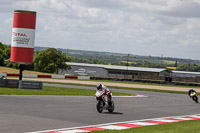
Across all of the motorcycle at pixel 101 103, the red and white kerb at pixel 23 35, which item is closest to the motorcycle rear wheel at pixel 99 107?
the motorcycle at pixel 101 103

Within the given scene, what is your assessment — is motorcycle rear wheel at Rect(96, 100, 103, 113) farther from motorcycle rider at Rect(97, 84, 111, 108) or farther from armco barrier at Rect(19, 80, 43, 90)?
armco barrier at Rect(19, 80, 43, 90)

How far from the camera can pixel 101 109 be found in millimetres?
18656

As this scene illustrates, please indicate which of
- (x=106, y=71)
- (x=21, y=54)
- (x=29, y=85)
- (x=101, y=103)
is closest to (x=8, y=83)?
(x=29, y=85)

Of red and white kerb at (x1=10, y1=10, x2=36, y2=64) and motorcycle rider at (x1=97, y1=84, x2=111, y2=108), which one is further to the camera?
red and white kerb at (x1=10, y1=10, x2=36, y2=64)

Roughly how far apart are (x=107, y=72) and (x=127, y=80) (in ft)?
135

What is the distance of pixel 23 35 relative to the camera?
3666 centimetres

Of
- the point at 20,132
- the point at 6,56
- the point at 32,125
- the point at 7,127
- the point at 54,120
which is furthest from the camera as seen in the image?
the point at 6,56

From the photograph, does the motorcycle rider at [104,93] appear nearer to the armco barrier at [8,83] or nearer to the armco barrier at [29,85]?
the armco barrier at [29,85]

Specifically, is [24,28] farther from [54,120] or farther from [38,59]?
[38,59]

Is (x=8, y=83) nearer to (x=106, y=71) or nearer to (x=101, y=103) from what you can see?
(x=101, y=103)

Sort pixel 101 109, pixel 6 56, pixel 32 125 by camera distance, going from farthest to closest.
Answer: pixel 6 56 → pixel 101 109 → pixel 32 125

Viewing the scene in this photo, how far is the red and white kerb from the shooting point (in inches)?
1428

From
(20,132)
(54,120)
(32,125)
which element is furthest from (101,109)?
(20,132)

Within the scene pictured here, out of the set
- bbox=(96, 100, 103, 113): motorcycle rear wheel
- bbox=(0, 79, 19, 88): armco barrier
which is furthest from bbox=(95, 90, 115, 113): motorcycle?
bbox=(0, 79, 19, 88): armco barrier
